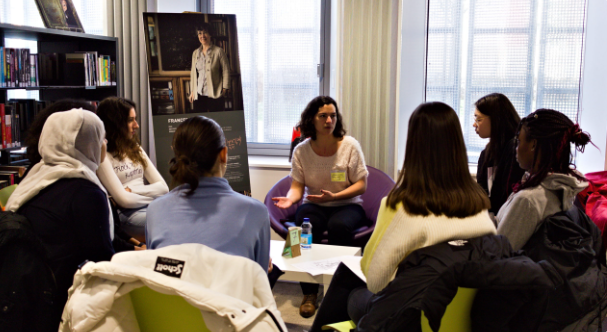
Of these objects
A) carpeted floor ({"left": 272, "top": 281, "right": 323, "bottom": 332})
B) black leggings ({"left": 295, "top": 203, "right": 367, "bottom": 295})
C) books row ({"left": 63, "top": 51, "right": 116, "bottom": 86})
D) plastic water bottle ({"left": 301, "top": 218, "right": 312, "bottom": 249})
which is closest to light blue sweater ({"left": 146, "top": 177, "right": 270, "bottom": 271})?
plastic water bottle ({"left": 301, "top": 218, "right": 312, "bottom": 249})

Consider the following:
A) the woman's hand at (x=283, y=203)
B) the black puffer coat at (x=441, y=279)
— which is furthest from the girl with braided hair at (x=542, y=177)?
the woman's hand at (x=283, y=203)

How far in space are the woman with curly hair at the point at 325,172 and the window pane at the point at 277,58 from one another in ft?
4.12

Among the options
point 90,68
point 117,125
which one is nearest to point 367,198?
point 117,125

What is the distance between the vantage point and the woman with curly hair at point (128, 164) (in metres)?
3.13

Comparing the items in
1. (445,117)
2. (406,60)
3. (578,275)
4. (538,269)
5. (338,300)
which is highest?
(406,60)

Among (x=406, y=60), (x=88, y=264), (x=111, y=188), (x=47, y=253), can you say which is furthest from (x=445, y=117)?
(x=406, y=60)

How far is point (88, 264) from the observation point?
128 centimetres

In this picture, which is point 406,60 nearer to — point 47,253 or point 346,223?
point 346,223

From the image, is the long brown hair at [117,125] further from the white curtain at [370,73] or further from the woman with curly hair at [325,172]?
the white curtain at [370,73]

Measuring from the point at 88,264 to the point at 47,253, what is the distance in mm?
633

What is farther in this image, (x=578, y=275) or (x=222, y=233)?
(x=578, y=275)

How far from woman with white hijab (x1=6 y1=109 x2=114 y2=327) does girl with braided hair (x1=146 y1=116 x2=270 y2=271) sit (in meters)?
0.37

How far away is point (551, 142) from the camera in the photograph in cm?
210

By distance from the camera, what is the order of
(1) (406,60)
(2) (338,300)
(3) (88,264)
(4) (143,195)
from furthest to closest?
(1) (406,60), (4) (143,195), (2) (338,300), (3) (88,264)
